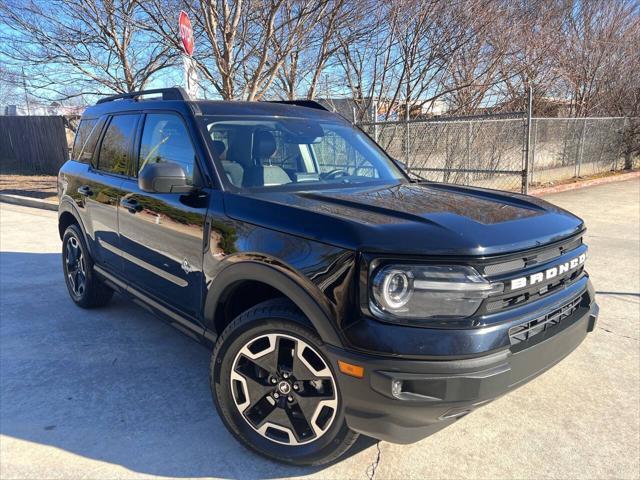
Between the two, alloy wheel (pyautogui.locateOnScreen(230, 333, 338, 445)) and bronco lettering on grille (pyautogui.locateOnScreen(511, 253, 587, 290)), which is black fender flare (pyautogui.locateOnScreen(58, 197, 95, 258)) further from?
bronco lettering on grille (pyautogui.locateOnScreen(511, 253, 587, 290))

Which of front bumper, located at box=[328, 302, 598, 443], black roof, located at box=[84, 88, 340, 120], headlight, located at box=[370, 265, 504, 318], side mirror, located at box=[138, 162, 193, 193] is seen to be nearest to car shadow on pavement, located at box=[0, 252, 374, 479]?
front bumper, located at box=[328, 302, 598, 443]

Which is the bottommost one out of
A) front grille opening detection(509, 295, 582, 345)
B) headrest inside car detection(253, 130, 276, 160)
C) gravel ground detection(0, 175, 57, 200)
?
gravel ground detection(0, 175, 57, 200)

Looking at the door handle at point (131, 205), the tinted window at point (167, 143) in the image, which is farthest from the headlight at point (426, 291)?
the door handle at point (131, 205)

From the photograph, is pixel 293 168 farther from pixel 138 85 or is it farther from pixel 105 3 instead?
pixel 138 85

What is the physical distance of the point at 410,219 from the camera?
2357mm

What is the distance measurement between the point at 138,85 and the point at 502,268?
11.7m

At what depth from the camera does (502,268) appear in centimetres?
224

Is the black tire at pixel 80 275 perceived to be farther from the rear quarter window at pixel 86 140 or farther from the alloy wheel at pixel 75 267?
the rear quarter window at pixel 86 140

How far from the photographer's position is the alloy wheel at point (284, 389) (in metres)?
2.39

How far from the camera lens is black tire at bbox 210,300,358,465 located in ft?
7.73

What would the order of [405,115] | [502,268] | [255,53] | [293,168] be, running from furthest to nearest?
[405,115] < [255,53] < [293,168] < [502,268]

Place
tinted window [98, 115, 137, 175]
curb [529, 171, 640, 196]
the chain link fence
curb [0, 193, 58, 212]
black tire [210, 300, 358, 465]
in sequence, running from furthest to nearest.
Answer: curb [529, 171, 640, 196] < curb [0, 193, 58, 212] < the chain link fence < tinted window [98, 115, 137, 175] < black tire [210, 300, 358, 465]

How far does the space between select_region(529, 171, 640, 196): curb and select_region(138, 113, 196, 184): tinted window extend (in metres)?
9.51

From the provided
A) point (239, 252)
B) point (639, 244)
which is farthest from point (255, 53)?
point (239, 252)
